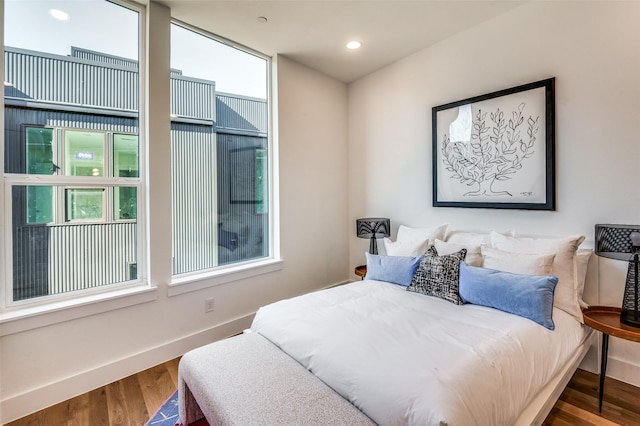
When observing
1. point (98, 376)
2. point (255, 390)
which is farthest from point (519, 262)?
point (98, 376)

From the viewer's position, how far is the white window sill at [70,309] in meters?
1.79

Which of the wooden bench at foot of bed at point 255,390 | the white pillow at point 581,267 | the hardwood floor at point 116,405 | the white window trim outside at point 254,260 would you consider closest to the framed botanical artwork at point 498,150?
the white pillow at point 581,267

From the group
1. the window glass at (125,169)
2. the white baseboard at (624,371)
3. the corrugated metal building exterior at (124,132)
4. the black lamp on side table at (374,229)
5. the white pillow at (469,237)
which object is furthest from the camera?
the black lamp on side table at (374,229)

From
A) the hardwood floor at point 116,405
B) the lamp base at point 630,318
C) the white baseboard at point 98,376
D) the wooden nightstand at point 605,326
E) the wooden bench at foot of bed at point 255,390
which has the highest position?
the lamp base at point 630,318

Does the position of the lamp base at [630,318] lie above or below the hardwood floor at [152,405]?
above

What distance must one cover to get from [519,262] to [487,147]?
111 centimetres

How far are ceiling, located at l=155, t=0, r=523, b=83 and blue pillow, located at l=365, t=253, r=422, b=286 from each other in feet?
6.71

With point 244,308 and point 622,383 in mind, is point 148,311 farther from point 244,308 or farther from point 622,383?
point 622,383

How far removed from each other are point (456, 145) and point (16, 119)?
3.37 m

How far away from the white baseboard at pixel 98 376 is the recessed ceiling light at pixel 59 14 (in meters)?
2.43

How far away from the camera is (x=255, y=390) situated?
4.28ft

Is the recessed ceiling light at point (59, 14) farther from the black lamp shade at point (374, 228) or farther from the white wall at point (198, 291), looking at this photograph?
the black lamp shade at point (374, 228)

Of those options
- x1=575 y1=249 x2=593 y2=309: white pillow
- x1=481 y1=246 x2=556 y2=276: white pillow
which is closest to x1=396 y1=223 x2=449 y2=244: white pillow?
x1=481 y1=246 x2=556 y2=276: white pillow

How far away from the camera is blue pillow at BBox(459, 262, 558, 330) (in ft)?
5.77
